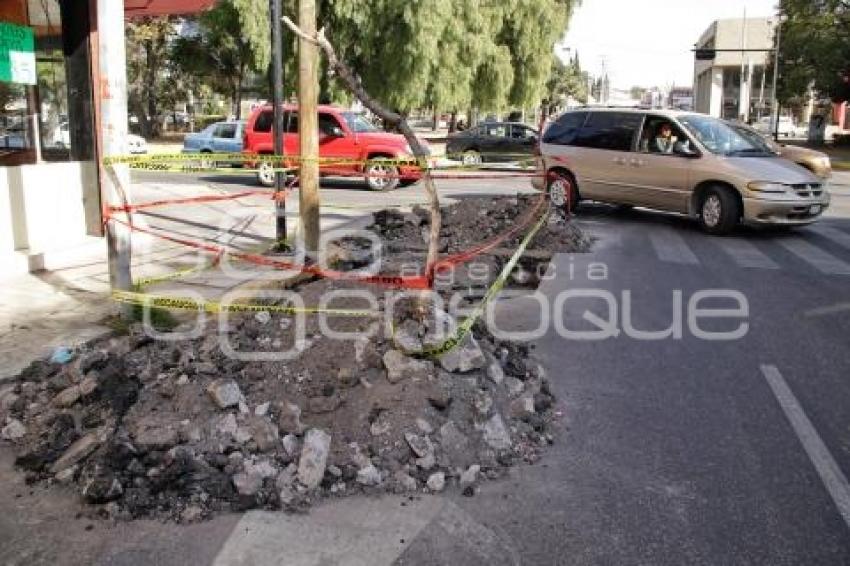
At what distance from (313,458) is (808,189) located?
1046 centimetres

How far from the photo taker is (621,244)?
11.8 meters

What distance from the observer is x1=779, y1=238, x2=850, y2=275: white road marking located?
10047 mm

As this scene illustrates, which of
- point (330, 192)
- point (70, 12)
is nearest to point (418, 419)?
point (70, 12)

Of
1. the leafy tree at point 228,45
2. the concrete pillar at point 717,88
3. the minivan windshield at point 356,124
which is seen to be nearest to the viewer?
the minivan windshield at point 356,124

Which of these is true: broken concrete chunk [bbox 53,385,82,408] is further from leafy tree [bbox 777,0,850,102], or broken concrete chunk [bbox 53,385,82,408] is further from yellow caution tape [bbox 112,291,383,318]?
leafy tree [bbox 777,0,850,102]

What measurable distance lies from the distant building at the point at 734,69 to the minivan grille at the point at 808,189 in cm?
6802

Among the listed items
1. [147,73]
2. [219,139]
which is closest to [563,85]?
[147,73]

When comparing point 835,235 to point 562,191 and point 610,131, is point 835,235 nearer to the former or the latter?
point 610,131

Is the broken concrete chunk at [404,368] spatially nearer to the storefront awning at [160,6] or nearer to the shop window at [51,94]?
the shop window at [51,94]

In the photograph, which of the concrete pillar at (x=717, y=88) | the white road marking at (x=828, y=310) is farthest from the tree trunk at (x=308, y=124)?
the concrete pillar at (x=717, y=88)

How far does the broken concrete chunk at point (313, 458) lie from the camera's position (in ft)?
13.5

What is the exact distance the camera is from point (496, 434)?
4617 millimetres

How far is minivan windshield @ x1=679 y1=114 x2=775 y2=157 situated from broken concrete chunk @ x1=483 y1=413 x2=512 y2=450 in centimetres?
941

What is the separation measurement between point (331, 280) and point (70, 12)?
5.47 metres
